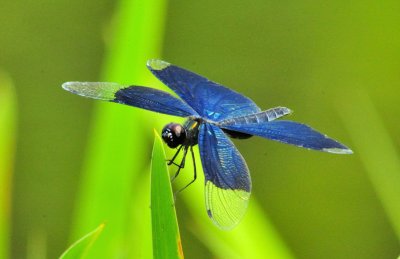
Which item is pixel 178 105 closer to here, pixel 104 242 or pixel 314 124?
pixel 104 242

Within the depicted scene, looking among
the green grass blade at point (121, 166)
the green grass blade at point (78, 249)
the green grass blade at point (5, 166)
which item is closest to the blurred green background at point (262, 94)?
the green grass blade at point (121, 166)

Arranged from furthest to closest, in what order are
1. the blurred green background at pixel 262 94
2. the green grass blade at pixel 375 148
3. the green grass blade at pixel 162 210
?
1. the blurred green background at pixel 262 94
2. the green grass blade at pixel 375 148
3. the green grass blade at pixel 162 210

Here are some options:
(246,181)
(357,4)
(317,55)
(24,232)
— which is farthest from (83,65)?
(246,181)

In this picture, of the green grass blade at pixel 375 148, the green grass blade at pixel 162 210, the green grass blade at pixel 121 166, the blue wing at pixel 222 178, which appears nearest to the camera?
the green grass blade at pixel 162 210

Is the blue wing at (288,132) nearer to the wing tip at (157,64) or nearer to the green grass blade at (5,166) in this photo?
the wing tip at (157,64)

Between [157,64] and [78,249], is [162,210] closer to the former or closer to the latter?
[78,249]
